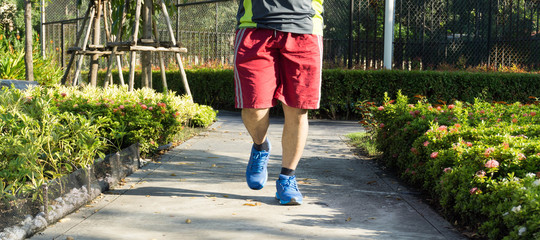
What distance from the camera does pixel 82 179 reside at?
349 cm

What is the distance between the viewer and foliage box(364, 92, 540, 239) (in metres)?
2.42

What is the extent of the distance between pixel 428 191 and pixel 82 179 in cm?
227

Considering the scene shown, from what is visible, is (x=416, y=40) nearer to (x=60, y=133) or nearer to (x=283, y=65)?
(x=283, y=65)

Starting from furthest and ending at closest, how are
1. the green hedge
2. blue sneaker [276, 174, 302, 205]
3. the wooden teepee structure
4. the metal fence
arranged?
1. the metal fence
2. the green hedge
3. the wooden teepee structure
4. blue sneaker [276, 174, 302, 205]

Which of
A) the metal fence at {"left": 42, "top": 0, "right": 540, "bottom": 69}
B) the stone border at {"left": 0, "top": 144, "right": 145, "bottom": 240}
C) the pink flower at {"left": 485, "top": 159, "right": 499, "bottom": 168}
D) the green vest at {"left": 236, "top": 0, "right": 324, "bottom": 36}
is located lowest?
the stone border at {"left": 0, "top": 144, "right": 145, "bottom": 240}

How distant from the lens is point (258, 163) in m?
3.63

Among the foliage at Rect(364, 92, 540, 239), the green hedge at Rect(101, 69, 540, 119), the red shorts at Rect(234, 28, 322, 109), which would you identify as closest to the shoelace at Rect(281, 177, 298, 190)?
the red shorts at Rect(234, 28, 322, 109)

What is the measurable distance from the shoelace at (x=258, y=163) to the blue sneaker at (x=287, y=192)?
0.20 meters

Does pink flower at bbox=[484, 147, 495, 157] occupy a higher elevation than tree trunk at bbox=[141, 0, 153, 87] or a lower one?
lower

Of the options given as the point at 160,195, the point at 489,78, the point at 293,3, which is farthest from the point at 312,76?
the point at 489,78

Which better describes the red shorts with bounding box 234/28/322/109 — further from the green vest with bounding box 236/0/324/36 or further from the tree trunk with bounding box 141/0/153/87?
the tree trunk with bounding box 141/0/153/87

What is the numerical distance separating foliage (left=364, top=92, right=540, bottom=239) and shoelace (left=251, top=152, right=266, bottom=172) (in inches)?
42.3

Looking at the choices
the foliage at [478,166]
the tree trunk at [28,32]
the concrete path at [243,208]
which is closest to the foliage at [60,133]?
the concrete path at [243,208]

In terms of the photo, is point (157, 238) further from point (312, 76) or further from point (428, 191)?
point (428, 191)
